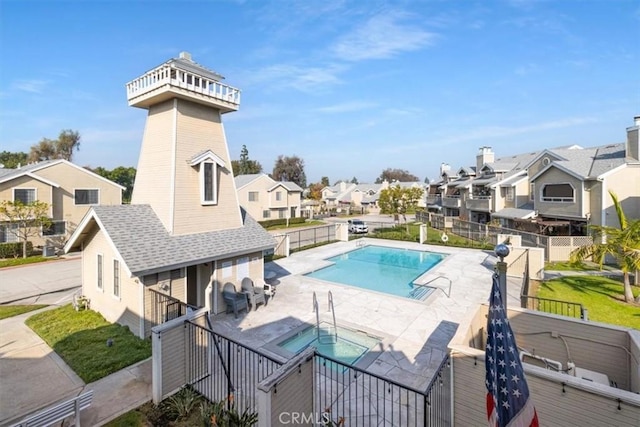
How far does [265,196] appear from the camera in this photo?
43281 mm

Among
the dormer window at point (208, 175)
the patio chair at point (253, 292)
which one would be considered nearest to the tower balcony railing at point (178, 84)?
the dormer window at point (208, 175)

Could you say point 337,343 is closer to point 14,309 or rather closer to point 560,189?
point 14,309

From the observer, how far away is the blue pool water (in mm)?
9445

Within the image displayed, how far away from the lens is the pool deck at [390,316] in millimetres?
8708

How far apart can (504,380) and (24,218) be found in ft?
98.5

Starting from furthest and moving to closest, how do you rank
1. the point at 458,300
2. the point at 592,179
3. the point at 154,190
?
the point at 592,179 < the point at 458,300 < the point at 154,190

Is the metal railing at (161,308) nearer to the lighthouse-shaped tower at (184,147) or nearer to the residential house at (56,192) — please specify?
the lighthouse-shaped tower at (184,147)

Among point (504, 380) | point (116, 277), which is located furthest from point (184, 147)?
point (504, 380)

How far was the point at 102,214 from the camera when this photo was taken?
34.4 feet

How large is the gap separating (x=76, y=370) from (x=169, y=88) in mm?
8674

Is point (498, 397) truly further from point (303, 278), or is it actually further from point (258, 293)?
point (303, 278)

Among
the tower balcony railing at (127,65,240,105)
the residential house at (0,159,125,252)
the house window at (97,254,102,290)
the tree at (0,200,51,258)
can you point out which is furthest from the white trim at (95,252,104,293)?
the residential house at (0,159,125,252)

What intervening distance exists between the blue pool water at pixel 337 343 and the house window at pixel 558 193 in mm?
22883

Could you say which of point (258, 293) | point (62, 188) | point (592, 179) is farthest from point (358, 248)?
point (62, 188)
